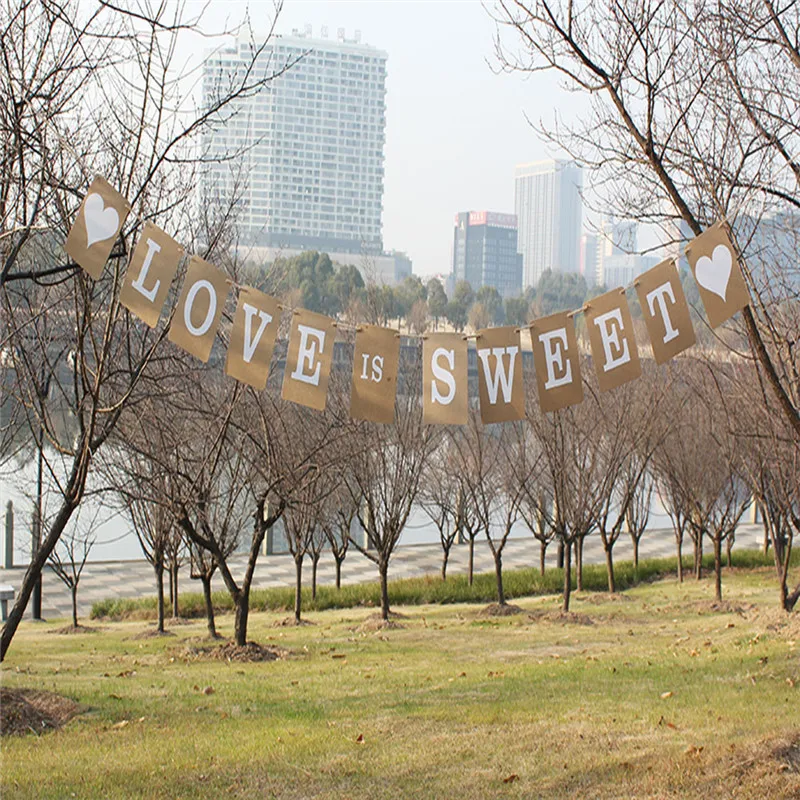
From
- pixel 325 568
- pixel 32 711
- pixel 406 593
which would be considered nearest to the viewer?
pixel 32 711

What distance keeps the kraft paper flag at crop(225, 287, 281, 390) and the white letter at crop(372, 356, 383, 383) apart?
2.02 feet

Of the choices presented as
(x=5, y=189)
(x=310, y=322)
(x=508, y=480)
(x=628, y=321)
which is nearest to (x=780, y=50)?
(x=628, y=321)

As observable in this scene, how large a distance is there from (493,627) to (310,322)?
755 centimetres

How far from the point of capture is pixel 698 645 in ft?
31.9

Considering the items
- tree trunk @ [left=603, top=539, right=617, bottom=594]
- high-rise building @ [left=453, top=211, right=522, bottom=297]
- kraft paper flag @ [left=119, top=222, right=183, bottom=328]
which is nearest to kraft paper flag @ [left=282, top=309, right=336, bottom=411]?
kraft paper flag @ [left=119, top=222, right=183, bottom=328]

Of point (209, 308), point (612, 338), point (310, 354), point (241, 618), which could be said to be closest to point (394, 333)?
point (310, 354)

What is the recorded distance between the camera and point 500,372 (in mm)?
5547

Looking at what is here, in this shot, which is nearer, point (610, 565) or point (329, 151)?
point (610, 565)

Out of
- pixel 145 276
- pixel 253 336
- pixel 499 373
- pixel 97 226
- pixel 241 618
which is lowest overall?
pixel 241 618

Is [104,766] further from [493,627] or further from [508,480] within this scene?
[508,480]

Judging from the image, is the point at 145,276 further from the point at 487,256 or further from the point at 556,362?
the point at 487,256

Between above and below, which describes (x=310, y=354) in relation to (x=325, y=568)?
above

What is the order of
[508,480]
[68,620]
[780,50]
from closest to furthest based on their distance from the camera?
[780,50], [68,620], [508,480]

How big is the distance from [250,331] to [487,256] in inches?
6359
